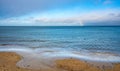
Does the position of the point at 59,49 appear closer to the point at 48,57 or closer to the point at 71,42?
the point at 48,57

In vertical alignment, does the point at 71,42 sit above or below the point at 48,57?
below

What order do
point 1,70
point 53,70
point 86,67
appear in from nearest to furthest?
point 1,70, point 53,70, point 86,67

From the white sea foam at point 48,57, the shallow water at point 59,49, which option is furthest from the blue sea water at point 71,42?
the white sea foam at point 48,57

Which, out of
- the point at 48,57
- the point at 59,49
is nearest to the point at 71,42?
the point at 59,49

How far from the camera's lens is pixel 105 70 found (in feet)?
43.2

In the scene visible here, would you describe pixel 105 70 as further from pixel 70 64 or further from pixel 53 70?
pixel 53 70

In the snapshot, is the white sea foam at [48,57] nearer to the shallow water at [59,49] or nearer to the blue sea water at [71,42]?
the shallow water at [59,49]

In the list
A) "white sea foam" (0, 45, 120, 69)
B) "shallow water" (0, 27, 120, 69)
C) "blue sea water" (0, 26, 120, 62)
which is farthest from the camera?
"blue sea water" (0, 26, 120, 62)

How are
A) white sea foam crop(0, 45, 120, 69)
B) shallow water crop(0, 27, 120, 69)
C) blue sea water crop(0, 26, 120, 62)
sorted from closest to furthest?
white sea foam crop(0, 45, 120, 69), shallow water crop(0, 27, 120, 69), blue sea water crop(0, 26, 120, 62)

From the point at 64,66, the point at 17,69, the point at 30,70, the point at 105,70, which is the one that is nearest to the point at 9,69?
the point at 17,69

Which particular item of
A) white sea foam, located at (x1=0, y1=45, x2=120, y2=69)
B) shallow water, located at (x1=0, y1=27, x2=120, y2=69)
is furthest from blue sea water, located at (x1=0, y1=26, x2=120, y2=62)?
white sea foam, located at (x1=0, y1=45, x2=120, y2=69)

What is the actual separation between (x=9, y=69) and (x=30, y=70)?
181cm

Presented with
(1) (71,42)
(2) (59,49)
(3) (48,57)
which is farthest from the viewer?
(1) (71,42)

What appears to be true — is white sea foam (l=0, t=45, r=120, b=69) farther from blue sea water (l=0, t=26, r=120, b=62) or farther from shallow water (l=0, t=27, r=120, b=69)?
blue sea water (l=0, t=26, r=120, b=62)
